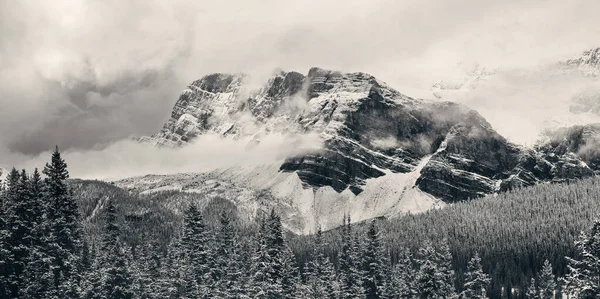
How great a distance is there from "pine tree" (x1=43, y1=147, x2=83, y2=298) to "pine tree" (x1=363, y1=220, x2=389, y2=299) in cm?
5812

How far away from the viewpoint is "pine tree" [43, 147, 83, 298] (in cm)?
6619

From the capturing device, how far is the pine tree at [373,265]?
11850 cm

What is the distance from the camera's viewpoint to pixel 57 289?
220 feet

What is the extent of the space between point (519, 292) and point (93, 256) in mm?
142664

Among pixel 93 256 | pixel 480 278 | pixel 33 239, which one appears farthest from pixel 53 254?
pixel 480 278

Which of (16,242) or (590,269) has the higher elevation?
(16,242)

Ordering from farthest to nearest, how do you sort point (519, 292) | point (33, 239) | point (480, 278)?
point (519, 292)
point (480, 278)
point (33, 239)

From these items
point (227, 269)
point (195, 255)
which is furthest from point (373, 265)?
point (195, 255)

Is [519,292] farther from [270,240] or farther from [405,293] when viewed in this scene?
[270,240]

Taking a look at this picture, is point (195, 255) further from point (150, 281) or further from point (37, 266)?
point (37, 266)

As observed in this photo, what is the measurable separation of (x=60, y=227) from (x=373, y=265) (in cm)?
6300

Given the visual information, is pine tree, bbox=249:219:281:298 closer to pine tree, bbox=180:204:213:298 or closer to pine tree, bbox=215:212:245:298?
pine tree, bbox=215:212:245:298

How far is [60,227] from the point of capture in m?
66.9

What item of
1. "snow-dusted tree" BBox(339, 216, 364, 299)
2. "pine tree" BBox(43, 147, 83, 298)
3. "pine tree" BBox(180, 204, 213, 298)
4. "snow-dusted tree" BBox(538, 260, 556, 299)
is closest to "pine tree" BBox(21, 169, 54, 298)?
"pine tree" BBox(43, 147, 83, 298)
